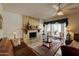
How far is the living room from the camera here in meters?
2.16

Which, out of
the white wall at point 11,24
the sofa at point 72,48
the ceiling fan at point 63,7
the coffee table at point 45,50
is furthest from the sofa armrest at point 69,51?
the white wall at point 11,24

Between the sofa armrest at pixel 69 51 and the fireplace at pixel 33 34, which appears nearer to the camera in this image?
the sofa armrest at pixel 69 51

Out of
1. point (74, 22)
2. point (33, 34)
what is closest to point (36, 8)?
point (33, 34)

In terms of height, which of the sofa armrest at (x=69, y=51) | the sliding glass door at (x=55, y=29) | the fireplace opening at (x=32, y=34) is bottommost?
the sofa armrest at (x=69, y=51)

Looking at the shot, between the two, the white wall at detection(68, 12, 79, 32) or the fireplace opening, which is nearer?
the white wall at detection(68, 12, 79, 32)

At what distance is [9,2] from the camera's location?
219 cm

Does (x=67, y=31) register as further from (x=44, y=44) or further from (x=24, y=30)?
(x=24, y=30)

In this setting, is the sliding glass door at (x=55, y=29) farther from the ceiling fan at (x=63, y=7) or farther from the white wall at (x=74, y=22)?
the ceiling fan at (x=63, y=7)

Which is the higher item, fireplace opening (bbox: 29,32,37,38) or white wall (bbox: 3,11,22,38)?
white wall (bbox: 3,11,22,38)

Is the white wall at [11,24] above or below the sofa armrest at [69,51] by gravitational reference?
above

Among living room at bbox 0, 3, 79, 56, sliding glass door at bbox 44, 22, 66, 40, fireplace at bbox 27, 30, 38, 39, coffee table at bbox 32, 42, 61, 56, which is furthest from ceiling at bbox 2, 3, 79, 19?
coffee table at bbox 32, 42, 61, 56

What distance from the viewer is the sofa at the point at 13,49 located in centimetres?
214

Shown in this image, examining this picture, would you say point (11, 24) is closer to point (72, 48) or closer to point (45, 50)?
point (45, 50)

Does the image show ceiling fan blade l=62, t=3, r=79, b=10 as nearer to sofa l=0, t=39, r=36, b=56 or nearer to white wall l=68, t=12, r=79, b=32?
white wall l=68, t=12, r=79, b=32
